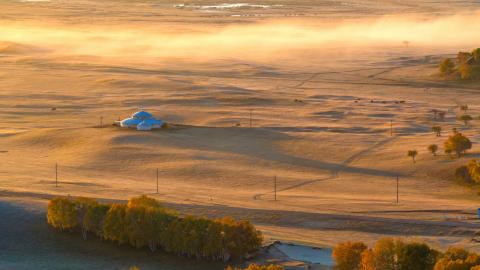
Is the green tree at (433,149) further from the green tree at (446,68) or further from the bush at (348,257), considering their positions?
the green tree at (446,68)

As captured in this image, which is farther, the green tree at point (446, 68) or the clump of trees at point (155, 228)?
the green tree at point (446, 68)

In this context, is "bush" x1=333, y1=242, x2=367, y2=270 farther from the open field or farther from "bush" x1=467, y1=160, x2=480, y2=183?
"bush" x1=467, y1=160, x2=480, y2=183

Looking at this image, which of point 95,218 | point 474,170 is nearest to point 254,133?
point 474,170

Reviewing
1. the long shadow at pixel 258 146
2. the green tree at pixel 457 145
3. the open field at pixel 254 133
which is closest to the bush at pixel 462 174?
the open field at pixel 254 133

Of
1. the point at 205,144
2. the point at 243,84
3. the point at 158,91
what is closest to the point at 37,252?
the point at 205,144

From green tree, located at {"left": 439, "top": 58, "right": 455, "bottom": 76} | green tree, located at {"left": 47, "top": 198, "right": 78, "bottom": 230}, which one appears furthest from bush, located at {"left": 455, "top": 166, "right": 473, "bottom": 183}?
green tree, located at {"left": 439, "top": 58, "right": 455, "bottom": 76}

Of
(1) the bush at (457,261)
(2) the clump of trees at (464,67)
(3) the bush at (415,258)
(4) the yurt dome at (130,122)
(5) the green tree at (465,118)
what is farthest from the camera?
(2) the clump of trees at (464,67)
